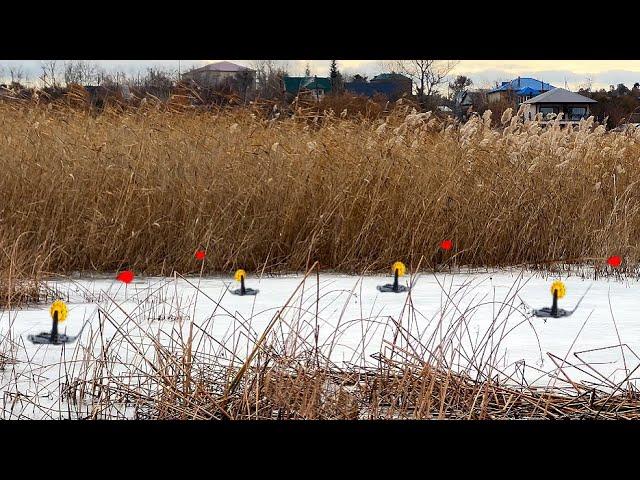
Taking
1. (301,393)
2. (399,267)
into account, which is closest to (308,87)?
(399,267)

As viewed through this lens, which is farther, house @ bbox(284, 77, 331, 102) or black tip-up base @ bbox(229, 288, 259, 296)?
house @ bbox(284, 77, 331, 102)

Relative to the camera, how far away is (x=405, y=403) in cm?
235

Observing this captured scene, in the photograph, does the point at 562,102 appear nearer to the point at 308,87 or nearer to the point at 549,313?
the point at 308,87

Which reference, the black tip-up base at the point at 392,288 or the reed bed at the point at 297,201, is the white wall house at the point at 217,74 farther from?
the black tip-up base at the point at 392,288

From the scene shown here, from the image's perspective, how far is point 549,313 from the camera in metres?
3.76

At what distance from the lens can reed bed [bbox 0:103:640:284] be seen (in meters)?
5.16

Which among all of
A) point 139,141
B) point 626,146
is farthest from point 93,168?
point 626,146

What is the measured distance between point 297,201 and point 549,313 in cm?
212

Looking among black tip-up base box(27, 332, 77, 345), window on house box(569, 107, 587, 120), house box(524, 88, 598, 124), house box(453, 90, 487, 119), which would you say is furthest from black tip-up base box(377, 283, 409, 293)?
window on house box(569, 107, 587, 120)

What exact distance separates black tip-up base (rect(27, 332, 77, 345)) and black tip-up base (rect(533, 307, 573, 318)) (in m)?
2.08

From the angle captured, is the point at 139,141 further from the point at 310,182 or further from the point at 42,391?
the point at 42,391

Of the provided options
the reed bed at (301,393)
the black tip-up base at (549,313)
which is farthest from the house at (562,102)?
the reed bed at (301,393)

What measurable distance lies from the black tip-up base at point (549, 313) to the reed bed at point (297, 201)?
1.12 meters

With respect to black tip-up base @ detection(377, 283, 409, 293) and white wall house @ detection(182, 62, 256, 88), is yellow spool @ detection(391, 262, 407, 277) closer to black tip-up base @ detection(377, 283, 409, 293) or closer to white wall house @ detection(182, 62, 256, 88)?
black tip-up base @ detection(377, 283, 409, 293)
